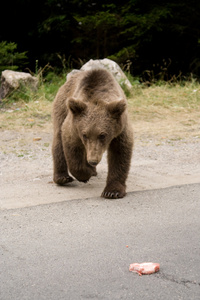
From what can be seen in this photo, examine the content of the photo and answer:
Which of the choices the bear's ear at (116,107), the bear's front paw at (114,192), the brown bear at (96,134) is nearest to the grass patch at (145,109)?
the brown bear at (96,134)

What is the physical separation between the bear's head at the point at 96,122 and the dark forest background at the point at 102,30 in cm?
1018

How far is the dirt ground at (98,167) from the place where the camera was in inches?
211

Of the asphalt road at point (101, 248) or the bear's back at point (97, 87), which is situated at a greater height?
the bear's back at point (97, 87)

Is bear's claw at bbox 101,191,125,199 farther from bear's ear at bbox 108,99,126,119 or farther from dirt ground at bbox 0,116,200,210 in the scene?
bear's ear at bbox 108,99,126,119

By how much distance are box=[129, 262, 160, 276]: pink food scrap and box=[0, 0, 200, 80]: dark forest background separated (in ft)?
39.4

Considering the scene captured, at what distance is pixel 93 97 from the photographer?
16.5ft

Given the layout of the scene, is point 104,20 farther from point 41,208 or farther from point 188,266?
point 188,266

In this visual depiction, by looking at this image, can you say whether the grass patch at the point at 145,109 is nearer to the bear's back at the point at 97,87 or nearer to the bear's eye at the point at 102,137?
the bear's back at the point at 97,87

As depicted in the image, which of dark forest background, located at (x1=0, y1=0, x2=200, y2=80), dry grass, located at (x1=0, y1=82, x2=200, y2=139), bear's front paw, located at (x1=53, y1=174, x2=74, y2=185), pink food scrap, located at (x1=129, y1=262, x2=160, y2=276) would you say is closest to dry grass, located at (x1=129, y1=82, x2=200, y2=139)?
dry grass, located at (x1=0, y1=82, x2=200, y2=139)

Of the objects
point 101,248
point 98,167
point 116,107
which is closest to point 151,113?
point 98,167

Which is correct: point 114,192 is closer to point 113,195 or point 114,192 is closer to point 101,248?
point 113,195

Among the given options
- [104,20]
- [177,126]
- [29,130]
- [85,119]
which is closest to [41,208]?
[85,119]

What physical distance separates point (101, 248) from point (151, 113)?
770 cm

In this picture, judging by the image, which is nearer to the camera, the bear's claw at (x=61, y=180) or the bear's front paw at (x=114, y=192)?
the bear's front paw at (x=114, y=192)
